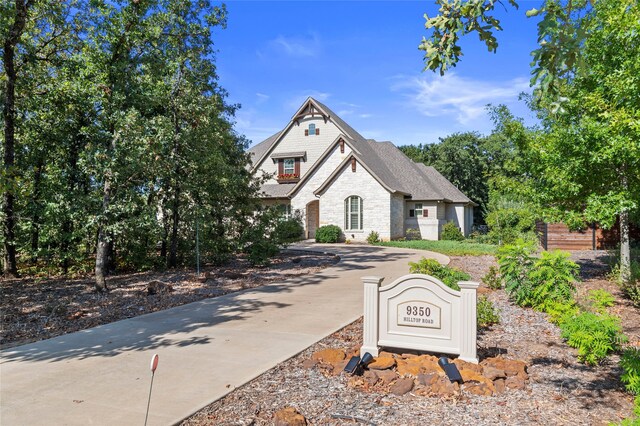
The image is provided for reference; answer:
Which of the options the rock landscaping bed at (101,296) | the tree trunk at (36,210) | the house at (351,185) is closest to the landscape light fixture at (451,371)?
the rock landscaping bed at (101,296)

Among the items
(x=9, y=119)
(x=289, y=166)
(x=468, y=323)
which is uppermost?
(x=289, y=166)

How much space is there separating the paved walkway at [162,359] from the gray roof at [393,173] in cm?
2111

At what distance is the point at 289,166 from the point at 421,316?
30940mm

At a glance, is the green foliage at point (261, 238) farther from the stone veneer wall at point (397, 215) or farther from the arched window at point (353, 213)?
the stone veneer wall at point (397, 215)

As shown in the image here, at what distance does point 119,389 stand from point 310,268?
11.5m

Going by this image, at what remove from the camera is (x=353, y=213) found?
30031 mm

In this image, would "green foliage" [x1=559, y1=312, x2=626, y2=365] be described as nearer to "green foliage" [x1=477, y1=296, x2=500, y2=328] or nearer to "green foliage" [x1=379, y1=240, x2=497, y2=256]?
"green foliage" [x1=477, y1=296, x2=500, y2=328]

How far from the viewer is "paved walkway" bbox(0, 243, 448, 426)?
4.33 meters

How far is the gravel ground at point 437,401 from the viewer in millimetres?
4105

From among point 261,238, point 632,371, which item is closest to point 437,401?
point 632,371

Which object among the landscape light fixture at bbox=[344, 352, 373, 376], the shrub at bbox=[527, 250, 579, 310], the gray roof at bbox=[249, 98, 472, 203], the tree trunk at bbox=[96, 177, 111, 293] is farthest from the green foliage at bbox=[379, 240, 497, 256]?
the landscape light fixture at bbox=[344, 352, 373, 376]

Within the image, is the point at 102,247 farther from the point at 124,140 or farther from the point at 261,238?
the point at 261,238

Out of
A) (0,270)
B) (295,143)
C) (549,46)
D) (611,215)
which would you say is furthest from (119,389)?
(295,143)

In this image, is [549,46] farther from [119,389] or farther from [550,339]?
[119,389]
